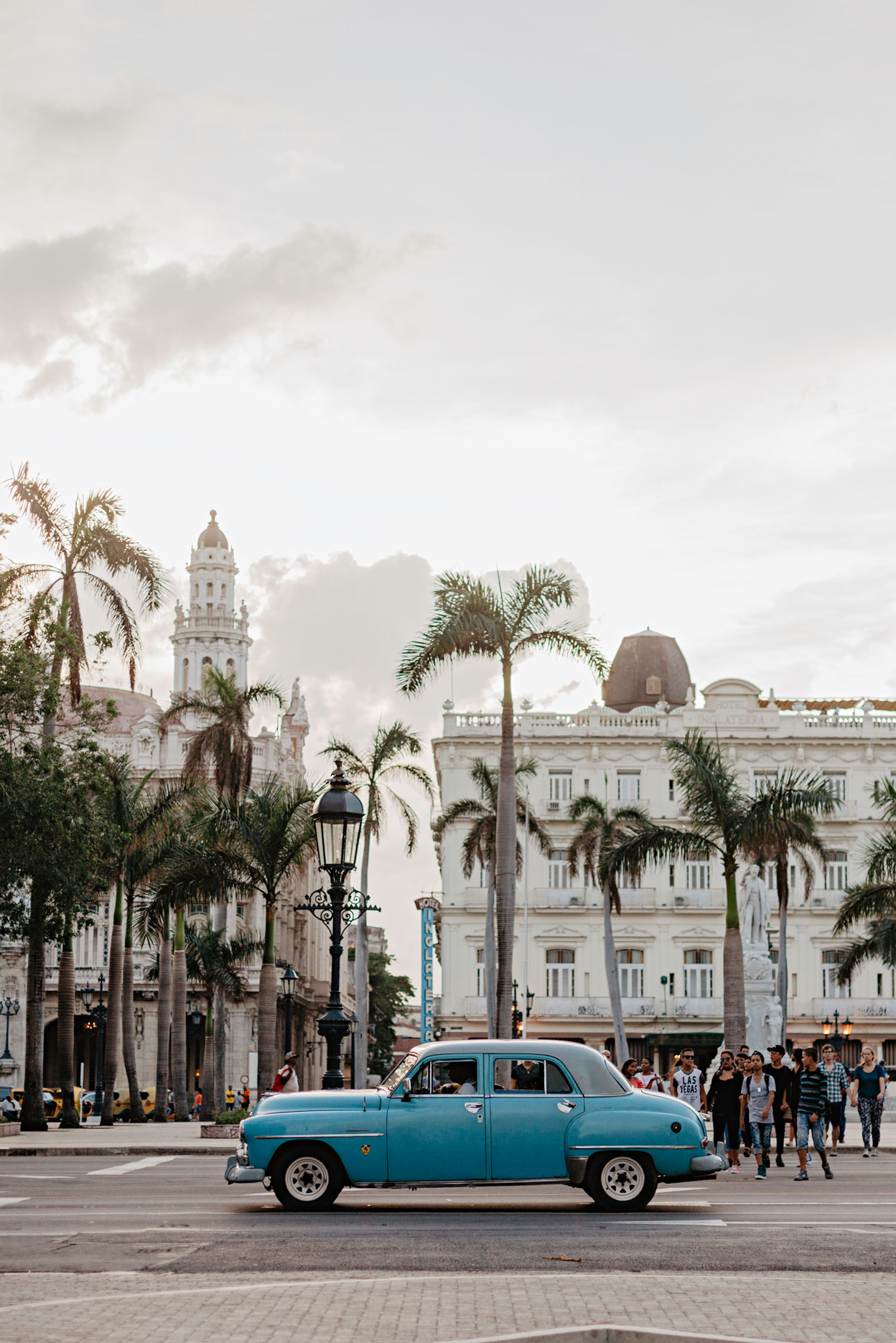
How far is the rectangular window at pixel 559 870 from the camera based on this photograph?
235 feet

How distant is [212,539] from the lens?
87.2 metres

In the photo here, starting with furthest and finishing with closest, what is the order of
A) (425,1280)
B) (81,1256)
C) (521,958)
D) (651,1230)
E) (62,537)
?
(521,958) → (62,537) → (651,1230) → (81,1256) → (425,1280)

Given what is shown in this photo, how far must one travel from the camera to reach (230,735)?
142 ft

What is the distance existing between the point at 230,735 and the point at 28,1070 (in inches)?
438

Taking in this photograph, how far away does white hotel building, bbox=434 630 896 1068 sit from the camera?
6900 centimetres

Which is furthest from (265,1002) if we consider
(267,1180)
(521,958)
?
(521,958)

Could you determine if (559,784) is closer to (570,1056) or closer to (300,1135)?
(570,1056)

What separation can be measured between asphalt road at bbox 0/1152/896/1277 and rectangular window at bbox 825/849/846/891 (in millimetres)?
53821

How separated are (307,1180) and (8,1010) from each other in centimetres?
6147

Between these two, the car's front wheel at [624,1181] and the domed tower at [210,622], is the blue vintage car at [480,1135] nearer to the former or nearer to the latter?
the car's front wheel at [624,1181]

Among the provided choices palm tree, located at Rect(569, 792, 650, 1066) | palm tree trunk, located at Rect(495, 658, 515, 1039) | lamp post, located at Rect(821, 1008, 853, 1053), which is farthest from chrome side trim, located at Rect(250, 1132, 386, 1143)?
lamp post, located at Rect(821, 1008, 853, 1053)

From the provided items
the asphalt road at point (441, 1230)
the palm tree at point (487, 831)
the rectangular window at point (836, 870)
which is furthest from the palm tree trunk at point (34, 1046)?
the rectangular window at point (836, 870)

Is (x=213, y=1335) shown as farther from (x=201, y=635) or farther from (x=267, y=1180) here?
(x=201, y=635)

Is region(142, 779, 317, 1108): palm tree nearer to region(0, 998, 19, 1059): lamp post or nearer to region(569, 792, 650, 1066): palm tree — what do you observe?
region(569, 792, 650, 1066): palm tree
